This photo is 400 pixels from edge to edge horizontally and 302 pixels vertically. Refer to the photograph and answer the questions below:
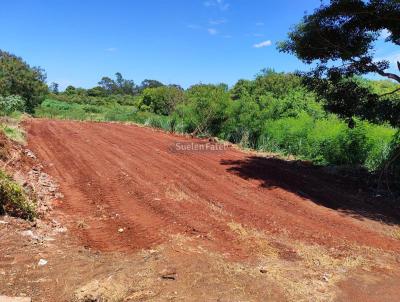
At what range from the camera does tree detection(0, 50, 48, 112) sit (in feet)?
108

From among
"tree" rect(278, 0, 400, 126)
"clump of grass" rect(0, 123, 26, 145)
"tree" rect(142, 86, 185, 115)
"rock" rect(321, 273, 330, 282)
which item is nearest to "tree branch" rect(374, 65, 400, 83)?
"tree" rect(278, 0, 400, 126)

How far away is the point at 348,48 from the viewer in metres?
10.4

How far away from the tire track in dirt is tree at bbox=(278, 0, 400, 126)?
2.12 m

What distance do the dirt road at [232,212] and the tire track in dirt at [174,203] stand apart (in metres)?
0.02

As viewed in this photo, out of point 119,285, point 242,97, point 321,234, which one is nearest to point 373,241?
point 321,234

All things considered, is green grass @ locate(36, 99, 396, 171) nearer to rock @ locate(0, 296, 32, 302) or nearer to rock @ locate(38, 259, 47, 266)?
rock @ locate(38, 259, 47, 266)

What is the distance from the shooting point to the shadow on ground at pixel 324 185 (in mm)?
8247

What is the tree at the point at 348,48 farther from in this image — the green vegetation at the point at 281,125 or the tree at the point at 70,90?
the tree at the point at 70,90

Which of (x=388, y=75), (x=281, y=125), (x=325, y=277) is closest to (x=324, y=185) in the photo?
(x=388, y=75)

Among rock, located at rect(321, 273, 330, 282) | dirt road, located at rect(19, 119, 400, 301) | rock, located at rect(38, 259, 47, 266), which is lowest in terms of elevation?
rock, located at rect(38, 259, 47, 266)

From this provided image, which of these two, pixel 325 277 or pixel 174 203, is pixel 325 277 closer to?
pixel 325 277

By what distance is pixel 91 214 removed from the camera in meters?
7.37

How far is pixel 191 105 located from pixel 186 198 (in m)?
13.8

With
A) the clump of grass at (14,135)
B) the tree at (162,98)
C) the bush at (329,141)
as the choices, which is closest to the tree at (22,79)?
the tree at (162,98)
